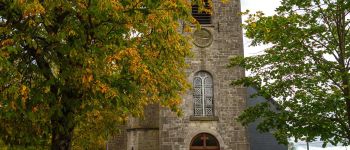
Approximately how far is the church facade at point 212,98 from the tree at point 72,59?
33.2ft

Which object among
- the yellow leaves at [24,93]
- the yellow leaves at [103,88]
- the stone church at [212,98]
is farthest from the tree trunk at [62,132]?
the stone church at [212,98]

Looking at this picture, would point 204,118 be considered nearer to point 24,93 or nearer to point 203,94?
point 203,94

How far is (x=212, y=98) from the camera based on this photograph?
20672mm

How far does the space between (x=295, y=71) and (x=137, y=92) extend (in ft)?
20.5

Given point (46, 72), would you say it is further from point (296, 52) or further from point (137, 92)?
point (296, 52)

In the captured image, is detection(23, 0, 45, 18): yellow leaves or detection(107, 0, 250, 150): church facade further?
detection(107, 0, 250, 150): church facade

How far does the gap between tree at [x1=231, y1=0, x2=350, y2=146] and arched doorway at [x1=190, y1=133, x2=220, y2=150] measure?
17.5ft

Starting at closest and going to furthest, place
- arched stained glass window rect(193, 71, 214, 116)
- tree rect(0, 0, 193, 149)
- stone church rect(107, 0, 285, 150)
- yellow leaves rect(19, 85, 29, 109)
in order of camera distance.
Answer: yellow leaves rect(19, 85, 29, 109) → tree rect(0, 0, 193, 149) → stone church rect(107, 0, 285, 150) → arched stained glass window rect(193, 71, 214, 116)

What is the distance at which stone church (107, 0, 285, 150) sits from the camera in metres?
20.0

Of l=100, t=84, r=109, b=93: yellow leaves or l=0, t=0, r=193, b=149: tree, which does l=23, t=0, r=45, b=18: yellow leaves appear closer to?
l=0, t=0, r=193, b=149: tree

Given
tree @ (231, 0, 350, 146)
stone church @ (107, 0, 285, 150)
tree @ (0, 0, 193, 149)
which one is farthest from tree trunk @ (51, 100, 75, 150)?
stone church @ (107, 0, 285, 150)

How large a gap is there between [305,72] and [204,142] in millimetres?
7761

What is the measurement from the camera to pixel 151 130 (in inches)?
913

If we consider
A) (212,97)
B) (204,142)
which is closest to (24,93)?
(204,142)
